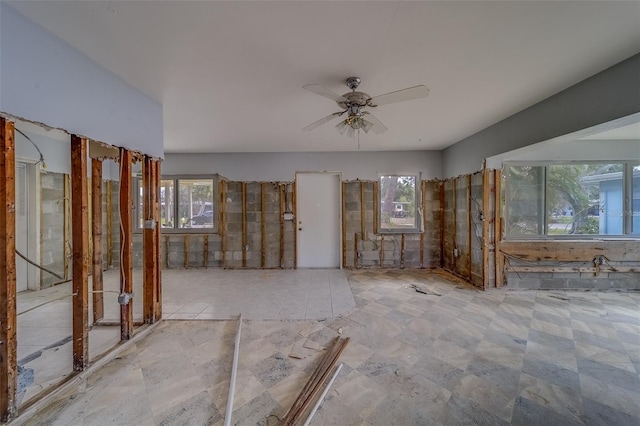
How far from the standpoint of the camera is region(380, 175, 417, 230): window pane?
541 centimetres

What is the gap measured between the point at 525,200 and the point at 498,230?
0.79 metres

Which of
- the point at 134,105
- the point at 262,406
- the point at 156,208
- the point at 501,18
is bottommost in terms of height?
the point at 262,406

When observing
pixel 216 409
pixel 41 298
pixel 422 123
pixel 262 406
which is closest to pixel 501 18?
pixel 422 123

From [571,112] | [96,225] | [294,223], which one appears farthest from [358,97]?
[294,223]

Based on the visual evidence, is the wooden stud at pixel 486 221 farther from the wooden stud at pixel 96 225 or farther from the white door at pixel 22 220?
the white door at pixel 22 220

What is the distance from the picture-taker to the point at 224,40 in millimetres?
1812

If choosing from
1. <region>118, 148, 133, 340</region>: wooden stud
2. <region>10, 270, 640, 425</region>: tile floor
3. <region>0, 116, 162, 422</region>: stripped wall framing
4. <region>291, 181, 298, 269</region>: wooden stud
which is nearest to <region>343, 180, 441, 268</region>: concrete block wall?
<region>291, 181, 298, 269</region>: wooden stud

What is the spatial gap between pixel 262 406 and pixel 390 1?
2.64m

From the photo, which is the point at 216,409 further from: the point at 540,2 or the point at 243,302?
the point at 540,2

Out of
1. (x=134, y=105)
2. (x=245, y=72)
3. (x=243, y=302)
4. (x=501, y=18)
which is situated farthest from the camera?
(x=243, y=302)

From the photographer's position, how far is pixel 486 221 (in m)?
3.94

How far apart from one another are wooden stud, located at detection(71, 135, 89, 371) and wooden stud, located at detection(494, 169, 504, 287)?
496 cm

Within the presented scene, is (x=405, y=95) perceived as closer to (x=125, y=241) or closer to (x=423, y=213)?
(x=125, y=241)

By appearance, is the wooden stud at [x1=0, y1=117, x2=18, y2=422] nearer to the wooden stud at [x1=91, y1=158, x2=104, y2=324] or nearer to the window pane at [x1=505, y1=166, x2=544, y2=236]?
the wooden stud at [x1=91, y1=158, x2=104, y2=324]
